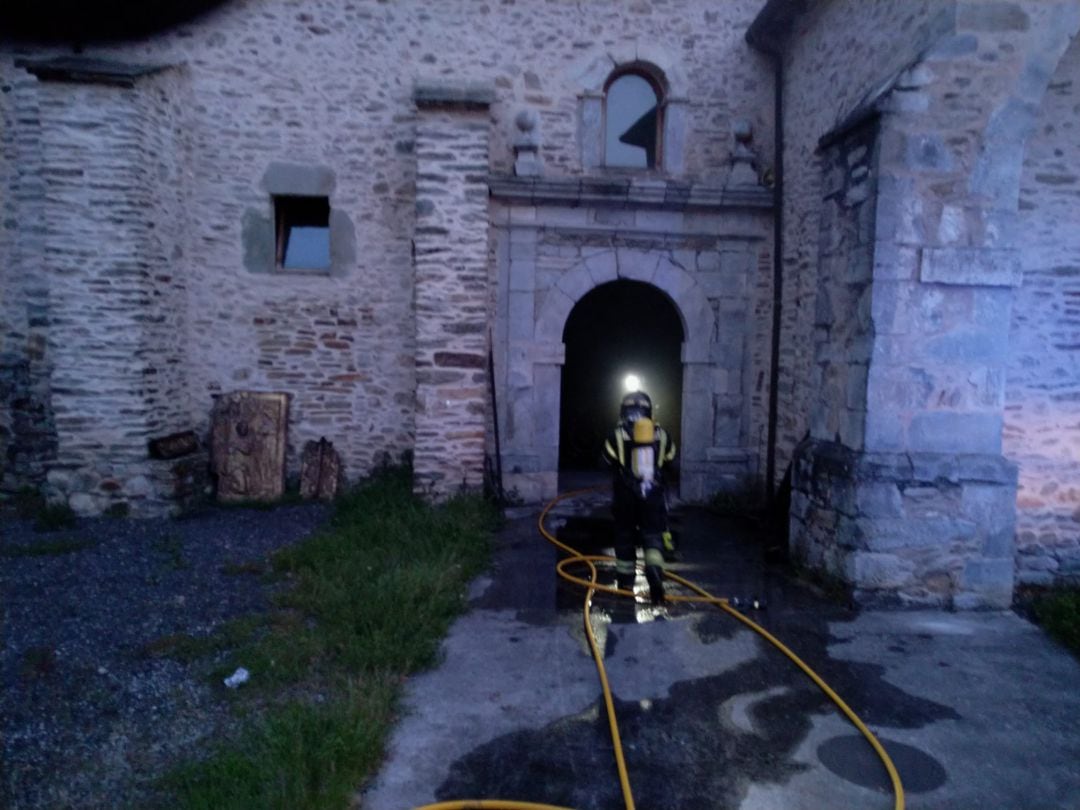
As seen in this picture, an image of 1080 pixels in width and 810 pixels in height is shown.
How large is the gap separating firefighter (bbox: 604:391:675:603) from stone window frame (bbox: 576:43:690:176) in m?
3.81

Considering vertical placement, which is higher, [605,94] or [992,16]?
[605,94]

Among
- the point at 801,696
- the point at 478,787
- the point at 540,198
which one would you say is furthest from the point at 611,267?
the point at 478,787

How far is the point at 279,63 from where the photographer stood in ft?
25.2

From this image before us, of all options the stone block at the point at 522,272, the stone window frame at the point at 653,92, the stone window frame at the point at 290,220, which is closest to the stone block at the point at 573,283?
the stone block at the point at 522,272

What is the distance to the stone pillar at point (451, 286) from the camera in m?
7.05

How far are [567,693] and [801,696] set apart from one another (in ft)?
4.08

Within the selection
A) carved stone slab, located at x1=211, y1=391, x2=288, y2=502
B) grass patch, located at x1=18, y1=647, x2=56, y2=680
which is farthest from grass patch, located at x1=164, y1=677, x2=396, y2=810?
carved stone slab, located at x1=211, y1=391, x2=288, y2=502

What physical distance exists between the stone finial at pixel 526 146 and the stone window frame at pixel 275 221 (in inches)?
79.6

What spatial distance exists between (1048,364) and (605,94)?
515 cm

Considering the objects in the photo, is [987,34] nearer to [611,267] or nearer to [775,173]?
[775,173]

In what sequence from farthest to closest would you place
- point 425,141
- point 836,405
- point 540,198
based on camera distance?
point 540,198 < point 425,141 < point 836,405

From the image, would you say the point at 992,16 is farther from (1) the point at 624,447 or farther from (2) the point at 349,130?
(2) the point at 349,130

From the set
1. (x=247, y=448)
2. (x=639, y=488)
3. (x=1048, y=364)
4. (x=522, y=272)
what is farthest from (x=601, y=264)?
(x=247, y=448)

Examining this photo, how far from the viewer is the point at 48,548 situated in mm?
5859
